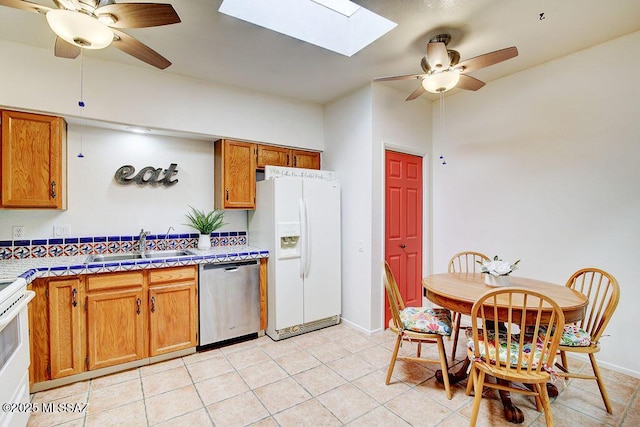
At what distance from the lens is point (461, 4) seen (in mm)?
2004

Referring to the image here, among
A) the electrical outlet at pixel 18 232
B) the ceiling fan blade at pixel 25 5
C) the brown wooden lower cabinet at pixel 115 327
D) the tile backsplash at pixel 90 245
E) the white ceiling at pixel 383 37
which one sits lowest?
the brown wooden lower cabinet at pixel 115 327

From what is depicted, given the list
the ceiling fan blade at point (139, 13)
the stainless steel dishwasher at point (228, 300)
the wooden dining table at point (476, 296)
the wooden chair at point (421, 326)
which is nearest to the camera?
the ceiling fan blade at point (139, 13)

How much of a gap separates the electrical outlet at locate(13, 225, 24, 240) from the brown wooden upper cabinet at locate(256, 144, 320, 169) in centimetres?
220

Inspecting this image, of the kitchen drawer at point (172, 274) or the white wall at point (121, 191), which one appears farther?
the white wall at point (121, 191)

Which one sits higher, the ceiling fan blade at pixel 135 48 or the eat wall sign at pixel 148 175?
the ceiling fan blade at pixel 135 48

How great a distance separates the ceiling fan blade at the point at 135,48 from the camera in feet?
5.82

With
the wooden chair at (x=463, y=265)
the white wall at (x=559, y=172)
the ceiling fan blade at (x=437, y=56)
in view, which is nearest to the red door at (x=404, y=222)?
the white wall at (x=559, y=172)

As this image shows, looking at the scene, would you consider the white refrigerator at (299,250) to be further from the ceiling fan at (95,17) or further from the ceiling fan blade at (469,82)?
the ceiling fan at (95,17)

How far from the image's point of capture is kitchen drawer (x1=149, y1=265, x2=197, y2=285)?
259 centimetres

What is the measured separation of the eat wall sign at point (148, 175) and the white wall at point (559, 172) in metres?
3.27

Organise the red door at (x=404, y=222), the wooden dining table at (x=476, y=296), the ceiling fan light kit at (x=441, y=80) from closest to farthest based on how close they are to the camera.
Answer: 1. the wooden dining table at (x=476, y=296)
2. the ceiling fan light kit at (x=441, y=80)
3. the red door at (x=404, y=222)

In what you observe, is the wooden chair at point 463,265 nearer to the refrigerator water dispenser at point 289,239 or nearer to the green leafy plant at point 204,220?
the refrigerator water dispenser at point 289,239

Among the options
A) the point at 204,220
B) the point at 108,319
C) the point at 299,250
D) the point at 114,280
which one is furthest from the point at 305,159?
the point at 108,319

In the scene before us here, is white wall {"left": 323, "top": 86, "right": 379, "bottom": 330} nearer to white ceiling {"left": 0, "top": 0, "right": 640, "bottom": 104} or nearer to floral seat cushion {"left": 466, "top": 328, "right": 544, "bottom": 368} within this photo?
white ceiling {"left": 0, "top": 0, "right": 640, "bottom": 104}
